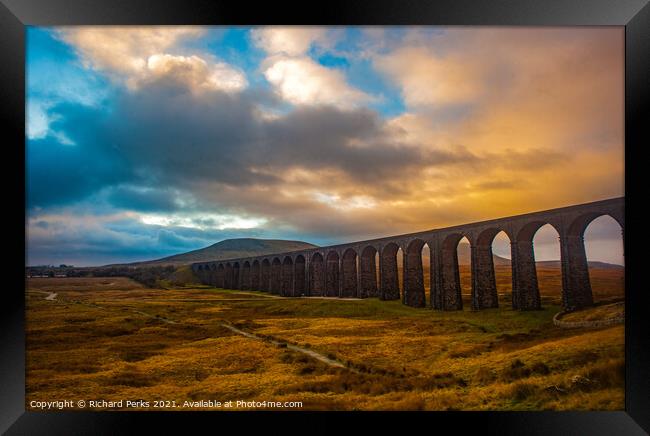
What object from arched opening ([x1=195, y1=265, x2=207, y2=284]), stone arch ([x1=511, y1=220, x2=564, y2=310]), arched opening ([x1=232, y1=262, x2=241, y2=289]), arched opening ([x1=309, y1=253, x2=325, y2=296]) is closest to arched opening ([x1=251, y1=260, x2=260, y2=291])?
arched opening ([x1=232, y1=262, x2=241, y2=289])

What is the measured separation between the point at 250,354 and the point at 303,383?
9.87ft

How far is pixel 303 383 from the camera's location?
14750 mm

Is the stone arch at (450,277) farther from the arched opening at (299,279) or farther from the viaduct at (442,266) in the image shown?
the arched opening at (299,279)

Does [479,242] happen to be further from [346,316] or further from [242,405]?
[242,405]

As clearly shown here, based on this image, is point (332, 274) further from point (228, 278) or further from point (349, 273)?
point (228, 278)

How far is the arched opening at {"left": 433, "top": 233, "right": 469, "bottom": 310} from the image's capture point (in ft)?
89.5

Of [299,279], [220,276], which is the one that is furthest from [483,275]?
[220,276]

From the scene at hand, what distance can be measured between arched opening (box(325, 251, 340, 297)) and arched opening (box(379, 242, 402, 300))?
23.9 feet

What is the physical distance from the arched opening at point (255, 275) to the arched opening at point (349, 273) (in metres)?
15.1

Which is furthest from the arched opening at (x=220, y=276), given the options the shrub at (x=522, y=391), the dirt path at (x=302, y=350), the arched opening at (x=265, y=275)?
the shrub at (x=522, y=391)

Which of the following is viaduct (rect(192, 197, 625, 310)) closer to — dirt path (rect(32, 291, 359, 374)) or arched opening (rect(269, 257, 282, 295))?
arched opening (rect(269, 257, 282, 295))

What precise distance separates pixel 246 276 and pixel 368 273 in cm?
2051

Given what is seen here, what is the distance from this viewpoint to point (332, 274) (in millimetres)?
39875

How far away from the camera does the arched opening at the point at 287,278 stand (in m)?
43.3
